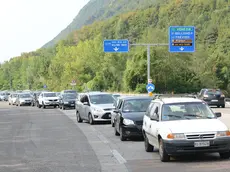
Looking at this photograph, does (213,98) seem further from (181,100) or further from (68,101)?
(181,100)

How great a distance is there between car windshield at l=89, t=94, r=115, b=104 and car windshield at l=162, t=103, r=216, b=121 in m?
14.6

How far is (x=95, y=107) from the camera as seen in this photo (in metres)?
26.4

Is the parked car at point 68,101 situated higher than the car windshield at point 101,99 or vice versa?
the car windshield at point 101,99

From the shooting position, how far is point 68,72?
111m

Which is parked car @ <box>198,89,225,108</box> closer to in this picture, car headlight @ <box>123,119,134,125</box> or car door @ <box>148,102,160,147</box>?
car headlight @ <box>123,119,134,125</box>

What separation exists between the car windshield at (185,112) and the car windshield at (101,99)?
1461 centimetres

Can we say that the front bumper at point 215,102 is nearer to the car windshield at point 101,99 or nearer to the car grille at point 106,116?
the car windshield at point 101,99

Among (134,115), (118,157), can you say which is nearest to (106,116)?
(134,115)

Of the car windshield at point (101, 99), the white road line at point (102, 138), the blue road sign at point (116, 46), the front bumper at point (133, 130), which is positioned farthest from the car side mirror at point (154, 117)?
the blue road sign at point (116, 46)

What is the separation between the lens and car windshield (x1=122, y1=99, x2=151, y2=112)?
1875 cm

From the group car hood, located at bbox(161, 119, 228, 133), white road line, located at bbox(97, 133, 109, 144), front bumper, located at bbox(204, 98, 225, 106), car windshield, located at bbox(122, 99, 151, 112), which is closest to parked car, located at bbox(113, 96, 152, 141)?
car windshield, located at bbox(122, 99, 151, 112)

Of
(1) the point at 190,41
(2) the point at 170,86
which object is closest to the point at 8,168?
(1) the point at 190,41

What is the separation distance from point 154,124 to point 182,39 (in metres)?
33.5

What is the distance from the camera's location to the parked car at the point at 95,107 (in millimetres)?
26328
